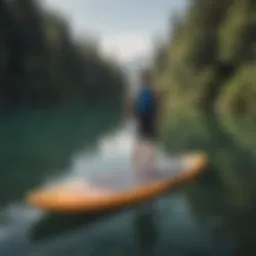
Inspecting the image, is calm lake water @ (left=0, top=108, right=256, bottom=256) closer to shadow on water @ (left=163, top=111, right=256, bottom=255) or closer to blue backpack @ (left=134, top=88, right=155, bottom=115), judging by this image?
shadow on water @ (left=163, top=111, right=256, bottom=255)

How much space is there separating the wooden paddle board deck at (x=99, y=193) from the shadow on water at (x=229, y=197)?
0.71 meters

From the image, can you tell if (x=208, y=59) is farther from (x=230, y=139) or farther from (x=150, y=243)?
(x=150, y=243)

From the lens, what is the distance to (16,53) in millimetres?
54812

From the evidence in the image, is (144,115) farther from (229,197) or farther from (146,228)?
(229,197)

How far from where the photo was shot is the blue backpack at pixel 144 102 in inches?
351

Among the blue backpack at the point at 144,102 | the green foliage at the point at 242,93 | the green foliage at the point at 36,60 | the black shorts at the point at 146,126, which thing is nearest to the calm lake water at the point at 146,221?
the black shorts at the point at 146,126

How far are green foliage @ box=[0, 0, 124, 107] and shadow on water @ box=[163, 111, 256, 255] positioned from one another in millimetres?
39476

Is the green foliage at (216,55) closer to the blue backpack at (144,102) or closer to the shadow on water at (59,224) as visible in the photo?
the blue backpack at (144,102)

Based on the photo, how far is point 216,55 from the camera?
39.7 m

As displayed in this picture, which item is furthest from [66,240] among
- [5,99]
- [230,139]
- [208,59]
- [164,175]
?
[5,99]

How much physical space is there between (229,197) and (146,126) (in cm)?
220

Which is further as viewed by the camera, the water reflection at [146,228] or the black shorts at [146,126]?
the black shorts at [146,126]

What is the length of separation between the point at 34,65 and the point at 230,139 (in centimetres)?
4035

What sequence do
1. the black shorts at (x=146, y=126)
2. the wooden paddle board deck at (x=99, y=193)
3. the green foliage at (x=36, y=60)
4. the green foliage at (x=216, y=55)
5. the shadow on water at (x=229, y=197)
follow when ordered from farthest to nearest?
the green foliage at (x=36, y=60), the green foliage at (x=216, y=55), the black shorts at (x=146, y=126), the wooden paddle board deck at (x=99, y=193), the shadow on water at (x=229, y=197)
